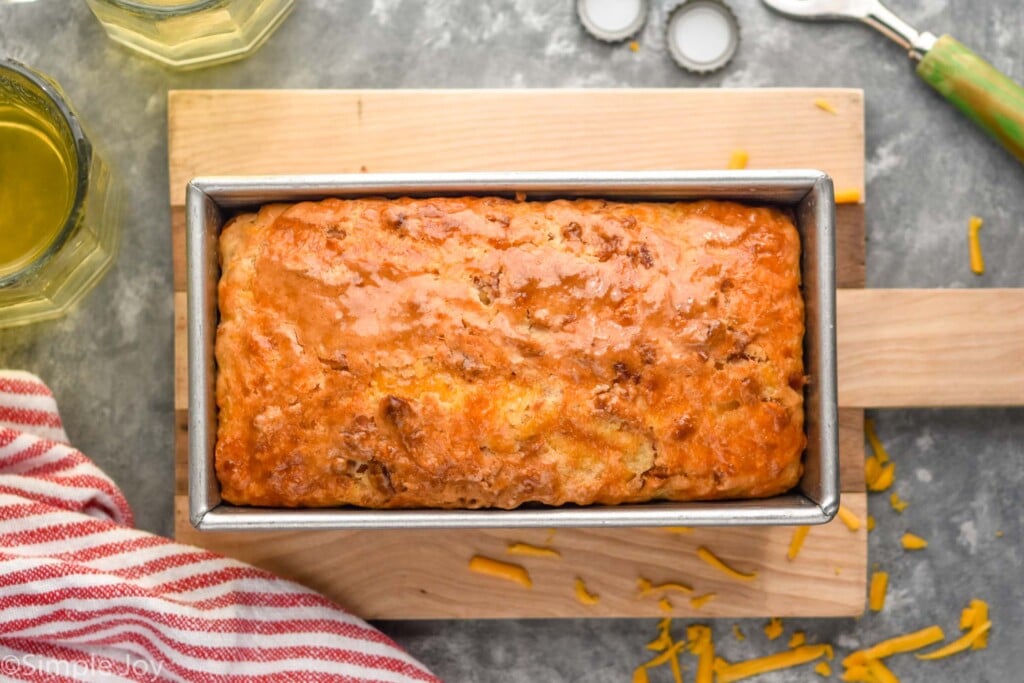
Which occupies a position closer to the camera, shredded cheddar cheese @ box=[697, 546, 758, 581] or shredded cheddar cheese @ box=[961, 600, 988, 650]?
shredded cheddar cheese @ box=[697, 546, 758, 581]

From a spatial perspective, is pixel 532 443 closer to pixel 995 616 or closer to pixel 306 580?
pixel 306 580

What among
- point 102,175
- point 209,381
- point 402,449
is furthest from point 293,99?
point 402,449

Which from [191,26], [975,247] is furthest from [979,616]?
[191,26]

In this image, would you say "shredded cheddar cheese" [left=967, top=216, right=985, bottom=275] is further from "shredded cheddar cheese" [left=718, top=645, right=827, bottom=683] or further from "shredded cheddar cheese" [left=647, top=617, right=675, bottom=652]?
"shredded cheddar cheese" [left=647, top=617, right=675, bottom=652]

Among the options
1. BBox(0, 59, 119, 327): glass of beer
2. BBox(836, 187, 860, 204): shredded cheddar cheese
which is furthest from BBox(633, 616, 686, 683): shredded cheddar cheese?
BBox(0, 59, 119, 327): glass of beer

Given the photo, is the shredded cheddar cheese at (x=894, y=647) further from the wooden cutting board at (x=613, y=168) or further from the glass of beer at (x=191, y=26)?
the glass of beer at (x=191, y=26)

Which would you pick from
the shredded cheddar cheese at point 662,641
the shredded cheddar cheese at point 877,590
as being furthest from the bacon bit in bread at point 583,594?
the shredded cheddar cheese at point 877,590

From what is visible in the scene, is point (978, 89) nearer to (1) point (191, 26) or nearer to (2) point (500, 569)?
(2) point (500, 569)
